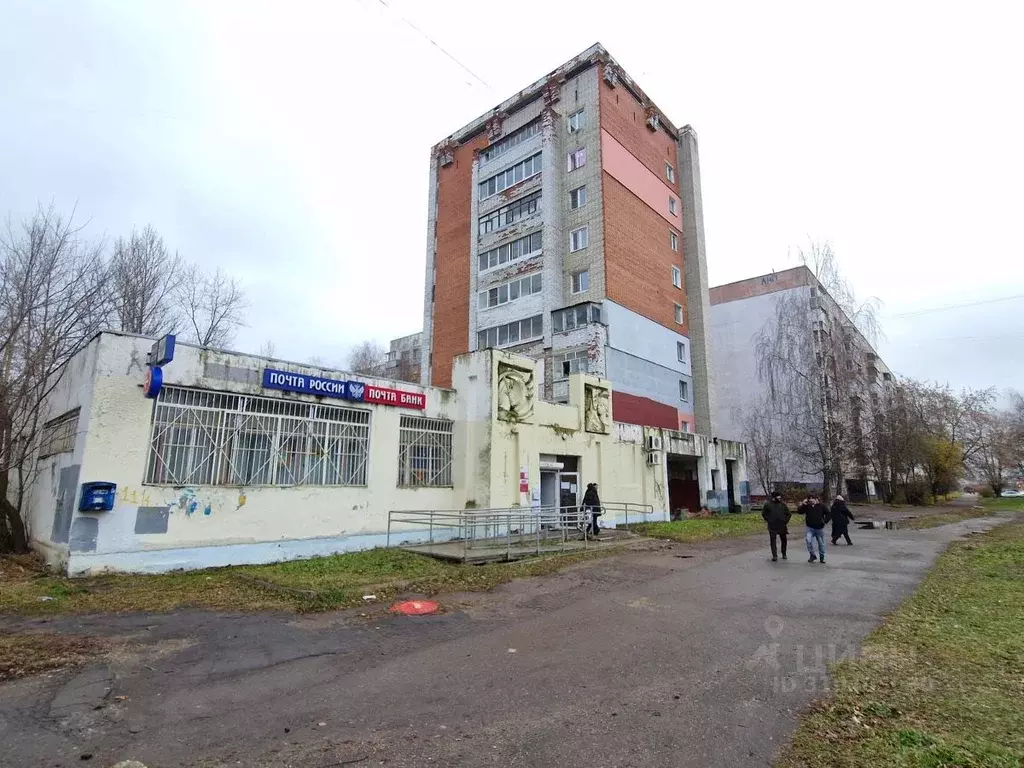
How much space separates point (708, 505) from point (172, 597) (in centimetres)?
2510

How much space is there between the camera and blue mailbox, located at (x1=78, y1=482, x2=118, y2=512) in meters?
10.9

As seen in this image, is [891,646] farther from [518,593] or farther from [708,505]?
[708,505]

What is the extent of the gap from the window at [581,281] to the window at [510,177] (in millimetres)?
7691

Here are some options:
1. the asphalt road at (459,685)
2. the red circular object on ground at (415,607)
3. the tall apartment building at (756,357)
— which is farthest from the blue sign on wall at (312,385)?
the tall apartment building at (756,357)

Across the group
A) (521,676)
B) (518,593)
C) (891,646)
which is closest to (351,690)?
(521,676)

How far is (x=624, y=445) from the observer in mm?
24078

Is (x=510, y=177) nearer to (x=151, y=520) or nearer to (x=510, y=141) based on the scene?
(x=510, y=141)

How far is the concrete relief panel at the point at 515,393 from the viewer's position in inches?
732

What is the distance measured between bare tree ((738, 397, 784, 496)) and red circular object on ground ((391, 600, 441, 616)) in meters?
34.1

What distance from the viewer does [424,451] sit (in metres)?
17.4

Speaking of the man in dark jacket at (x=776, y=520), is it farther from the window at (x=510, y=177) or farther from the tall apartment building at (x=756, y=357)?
the window at (x=510, y=177)

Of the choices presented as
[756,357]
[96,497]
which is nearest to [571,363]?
[756,357]

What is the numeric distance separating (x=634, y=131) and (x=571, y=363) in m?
17.4

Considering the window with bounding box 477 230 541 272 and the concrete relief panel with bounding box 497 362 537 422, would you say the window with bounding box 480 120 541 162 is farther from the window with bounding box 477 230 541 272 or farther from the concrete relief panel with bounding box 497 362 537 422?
the concrete relief panel with bounding box 497 362 537 422
